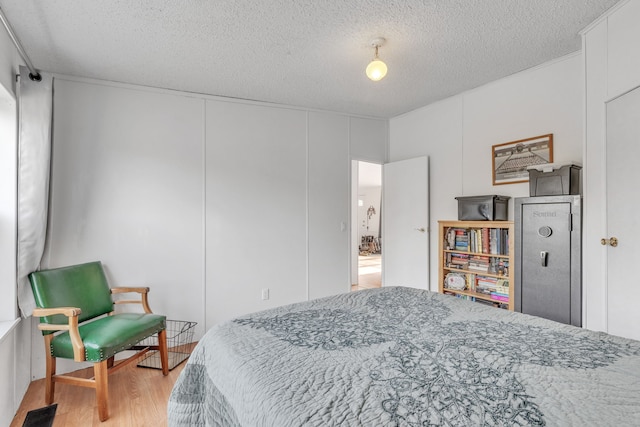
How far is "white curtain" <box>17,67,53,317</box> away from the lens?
2.38 m

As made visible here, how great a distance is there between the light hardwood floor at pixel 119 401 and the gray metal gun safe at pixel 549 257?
277 centimetres

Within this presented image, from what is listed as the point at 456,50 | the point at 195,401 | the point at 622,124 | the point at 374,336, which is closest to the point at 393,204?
the point at 456,50

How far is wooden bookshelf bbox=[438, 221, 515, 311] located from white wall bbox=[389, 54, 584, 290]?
0.22m

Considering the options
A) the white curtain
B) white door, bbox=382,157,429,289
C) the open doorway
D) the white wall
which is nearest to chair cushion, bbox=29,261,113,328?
the white curtain

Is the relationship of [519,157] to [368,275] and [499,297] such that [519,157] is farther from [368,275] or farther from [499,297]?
[368,275]

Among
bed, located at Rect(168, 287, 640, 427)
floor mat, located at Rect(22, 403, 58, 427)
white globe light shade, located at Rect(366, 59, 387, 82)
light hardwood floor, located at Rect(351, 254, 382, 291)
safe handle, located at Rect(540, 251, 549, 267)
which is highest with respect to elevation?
white globe light shade, located at Rect(366, 59, 387, 82)

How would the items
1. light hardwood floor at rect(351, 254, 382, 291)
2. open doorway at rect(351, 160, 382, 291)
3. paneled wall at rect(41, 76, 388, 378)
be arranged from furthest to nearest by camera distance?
open doorway at rect(351, 160, 382, 291)
light hardwood floor at rect(351, 254, 382, 291)
paneled wall at rect(41, 76, 388, 378)

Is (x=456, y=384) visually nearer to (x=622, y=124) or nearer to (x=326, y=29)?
(x=622, y=124)

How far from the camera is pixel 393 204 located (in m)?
4.30

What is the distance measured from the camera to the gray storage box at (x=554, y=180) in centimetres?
246

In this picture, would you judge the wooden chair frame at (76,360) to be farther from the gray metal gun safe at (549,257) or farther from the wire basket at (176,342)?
the gray metal gun safe at (549,257)

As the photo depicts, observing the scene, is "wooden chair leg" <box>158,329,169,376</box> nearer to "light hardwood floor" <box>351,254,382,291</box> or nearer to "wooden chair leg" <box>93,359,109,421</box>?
"wooden chair leg" <box>93,359,109,421</box>

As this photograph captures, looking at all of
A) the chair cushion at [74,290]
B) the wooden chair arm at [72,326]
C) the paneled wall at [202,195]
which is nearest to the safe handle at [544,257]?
the paneled wall at [202,195]

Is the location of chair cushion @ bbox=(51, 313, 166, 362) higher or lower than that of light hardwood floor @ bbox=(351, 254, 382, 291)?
higher
